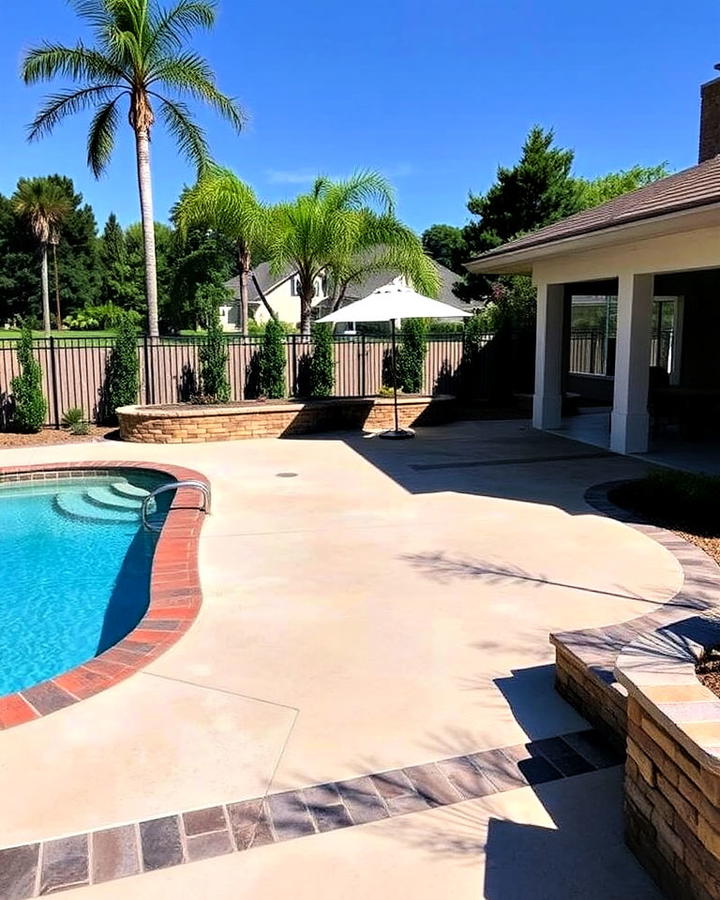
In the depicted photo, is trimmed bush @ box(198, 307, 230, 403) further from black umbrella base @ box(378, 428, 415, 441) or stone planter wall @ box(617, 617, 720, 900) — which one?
stone planter wall @ box(617, 617, 720, 900)

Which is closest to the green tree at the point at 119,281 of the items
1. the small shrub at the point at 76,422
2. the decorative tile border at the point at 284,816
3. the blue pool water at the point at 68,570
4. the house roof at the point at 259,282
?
the house roof at the point at 259,282

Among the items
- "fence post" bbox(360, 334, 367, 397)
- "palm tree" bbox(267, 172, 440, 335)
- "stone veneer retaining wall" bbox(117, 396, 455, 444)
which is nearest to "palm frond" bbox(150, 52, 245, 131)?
"palm tree" bbox(267, 172, 440, 335)

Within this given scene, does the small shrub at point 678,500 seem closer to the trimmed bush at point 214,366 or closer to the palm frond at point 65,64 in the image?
the trimmed bush at point 214,366

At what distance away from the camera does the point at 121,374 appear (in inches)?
592

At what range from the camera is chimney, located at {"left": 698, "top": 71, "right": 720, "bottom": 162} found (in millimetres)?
14320

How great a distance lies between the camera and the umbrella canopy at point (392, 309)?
12570 mm

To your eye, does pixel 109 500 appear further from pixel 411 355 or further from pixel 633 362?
pixel 411 355

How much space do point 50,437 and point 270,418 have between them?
13.8ft

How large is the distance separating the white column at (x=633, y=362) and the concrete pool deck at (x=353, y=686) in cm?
342

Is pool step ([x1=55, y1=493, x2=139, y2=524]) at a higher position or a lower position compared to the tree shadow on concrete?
lower

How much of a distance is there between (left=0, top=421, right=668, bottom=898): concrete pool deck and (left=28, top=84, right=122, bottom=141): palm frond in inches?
491

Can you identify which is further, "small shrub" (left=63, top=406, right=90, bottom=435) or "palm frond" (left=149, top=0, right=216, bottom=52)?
"palm frond" (left=149, top=0, right=216, bottom=52)

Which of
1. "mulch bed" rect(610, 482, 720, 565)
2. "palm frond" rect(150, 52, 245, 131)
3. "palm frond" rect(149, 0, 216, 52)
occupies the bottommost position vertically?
"mulch bed" rect(610, 482, 720, 565)

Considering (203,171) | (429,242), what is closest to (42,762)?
(203,171)
